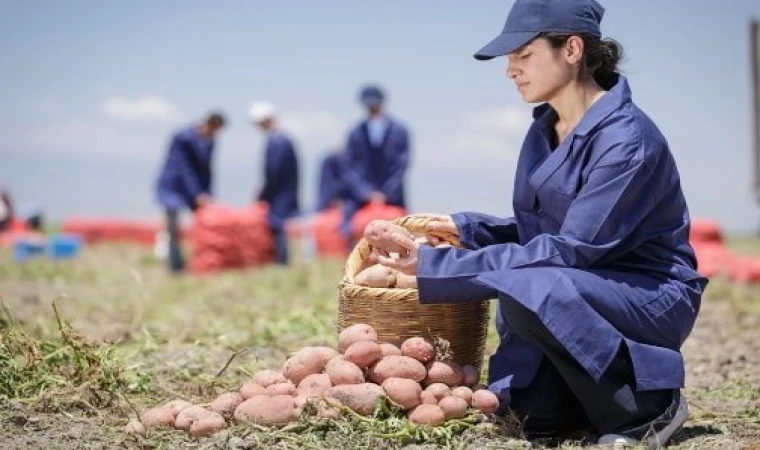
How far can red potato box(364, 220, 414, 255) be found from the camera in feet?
12.1

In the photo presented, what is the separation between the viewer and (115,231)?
17688 millimetres

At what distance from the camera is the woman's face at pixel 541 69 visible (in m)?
3.62

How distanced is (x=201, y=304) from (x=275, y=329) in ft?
9.23

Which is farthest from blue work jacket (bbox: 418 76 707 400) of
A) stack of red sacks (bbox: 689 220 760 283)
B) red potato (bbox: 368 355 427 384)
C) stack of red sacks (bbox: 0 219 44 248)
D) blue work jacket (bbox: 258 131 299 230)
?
stack of red sacks (bbox: 0 219 44 248)

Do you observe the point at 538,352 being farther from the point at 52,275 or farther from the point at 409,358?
the point at 52,275

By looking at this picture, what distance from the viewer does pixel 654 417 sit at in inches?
141

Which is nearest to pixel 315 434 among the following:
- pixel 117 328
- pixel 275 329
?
pixel 275 329

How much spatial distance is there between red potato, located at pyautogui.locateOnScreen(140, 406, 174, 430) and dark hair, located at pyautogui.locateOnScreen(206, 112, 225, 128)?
8.75 meters

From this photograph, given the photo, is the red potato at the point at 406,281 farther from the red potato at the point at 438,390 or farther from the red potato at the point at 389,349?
the red potato at the point at 438,390

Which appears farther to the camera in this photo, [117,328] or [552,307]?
[117,328]

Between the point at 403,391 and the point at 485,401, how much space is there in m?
0.28

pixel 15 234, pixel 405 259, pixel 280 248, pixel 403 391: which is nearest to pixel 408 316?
pixel 405 259

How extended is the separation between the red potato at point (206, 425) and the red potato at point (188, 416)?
0.9 inches

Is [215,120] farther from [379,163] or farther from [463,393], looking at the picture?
[463,393]
